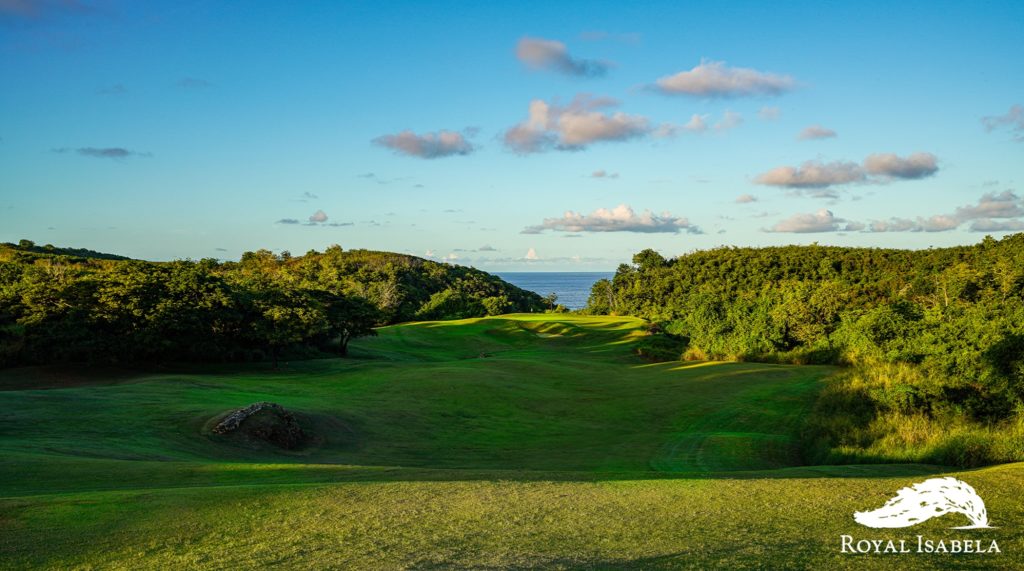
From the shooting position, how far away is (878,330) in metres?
46.6

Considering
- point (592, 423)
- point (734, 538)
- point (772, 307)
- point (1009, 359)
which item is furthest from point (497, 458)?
point (772, 307)

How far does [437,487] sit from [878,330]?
44.6 meters

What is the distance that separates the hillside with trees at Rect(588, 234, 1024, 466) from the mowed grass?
318cm

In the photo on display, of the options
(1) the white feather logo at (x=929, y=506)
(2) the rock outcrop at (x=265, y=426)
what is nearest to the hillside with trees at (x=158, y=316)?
(2) the rock outcrop at (x=265, y=426)

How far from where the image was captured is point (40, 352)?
43.7 meters

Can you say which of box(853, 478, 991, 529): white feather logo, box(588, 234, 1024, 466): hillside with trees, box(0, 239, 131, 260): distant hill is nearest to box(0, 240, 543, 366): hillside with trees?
box(588, 234, 1024, 466): hillside with trees

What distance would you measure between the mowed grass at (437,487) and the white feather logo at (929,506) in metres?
0.23

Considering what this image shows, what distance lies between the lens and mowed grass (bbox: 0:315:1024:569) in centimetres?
790

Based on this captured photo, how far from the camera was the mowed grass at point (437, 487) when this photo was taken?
7902mm

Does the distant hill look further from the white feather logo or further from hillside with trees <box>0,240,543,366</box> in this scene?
the white feather logo
